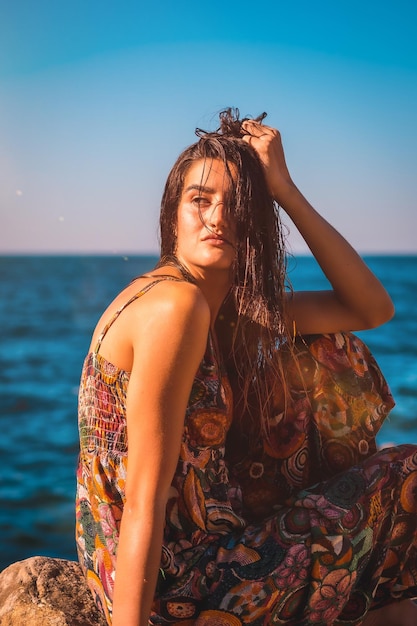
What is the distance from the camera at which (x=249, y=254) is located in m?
2.46

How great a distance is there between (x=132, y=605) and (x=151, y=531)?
7.5 inches

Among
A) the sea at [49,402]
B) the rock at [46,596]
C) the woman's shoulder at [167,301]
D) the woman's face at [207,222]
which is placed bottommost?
the sea at [49,402]

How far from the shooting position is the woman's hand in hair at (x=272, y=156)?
2.50m

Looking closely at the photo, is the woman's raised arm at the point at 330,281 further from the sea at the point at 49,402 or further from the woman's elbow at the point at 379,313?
the sea at the point at 49,402

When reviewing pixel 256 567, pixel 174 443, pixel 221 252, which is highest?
pixel 221 252

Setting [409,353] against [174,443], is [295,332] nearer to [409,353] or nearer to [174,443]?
Result: [174,443]

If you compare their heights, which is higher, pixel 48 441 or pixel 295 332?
pixel 295 332

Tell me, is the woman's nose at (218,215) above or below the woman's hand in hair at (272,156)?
below

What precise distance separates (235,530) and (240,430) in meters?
0.47

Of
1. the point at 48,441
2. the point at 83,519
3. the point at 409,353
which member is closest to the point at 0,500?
the point at 48,441

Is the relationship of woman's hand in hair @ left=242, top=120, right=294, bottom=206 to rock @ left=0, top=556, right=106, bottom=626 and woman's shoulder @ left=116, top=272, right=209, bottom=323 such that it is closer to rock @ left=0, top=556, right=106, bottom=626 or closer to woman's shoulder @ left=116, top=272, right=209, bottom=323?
woman's shoulder @ left=116, top=272, right=209, bottom=323

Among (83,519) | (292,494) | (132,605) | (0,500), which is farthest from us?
(0,500)

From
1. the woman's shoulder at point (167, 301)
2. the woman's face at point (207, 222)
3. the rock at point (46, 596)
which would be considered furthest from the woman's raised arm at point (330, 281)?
the rock at point (46, 596)

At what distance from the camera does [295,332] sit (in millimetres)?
2697
